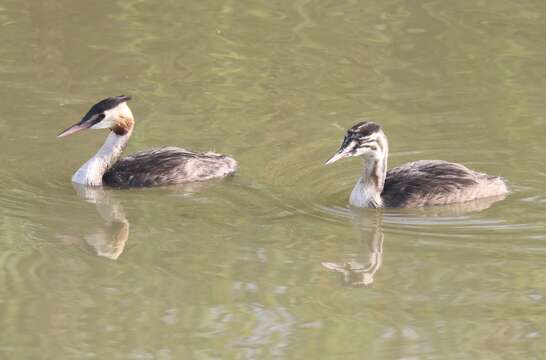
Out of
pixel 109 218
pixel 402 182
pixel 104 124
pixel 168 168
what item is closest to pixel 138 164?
pixel 168 168

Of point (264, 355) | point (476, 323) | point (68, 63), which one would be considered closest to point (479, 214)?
point (476, 323)

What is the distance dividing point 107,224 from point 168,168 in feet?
4.40

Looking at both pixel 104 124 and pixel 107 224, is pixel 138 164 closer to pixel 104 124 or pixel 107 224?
pixel 104 124

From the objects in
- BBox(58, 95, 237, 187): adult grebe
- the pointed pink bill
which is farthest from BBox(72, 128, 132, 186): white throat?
the pointed pink bill

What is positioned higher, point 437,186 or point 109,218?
point 437,186

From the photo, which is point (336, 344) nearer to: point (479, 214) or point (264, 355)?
point (264, 355)

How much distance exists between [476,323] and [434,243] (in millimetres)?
1827

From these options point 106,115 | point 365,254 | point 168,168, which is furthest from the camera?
point 106,115

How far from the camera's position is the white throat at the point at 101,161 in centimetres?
1345

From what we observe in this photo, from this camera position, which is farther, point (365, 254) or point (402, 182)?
point (402, 182)

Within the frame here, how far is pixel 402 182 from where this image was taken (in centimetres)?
1283

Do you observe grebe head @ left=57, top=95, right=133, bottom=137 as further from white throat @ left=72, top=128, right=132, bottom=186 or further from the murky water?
the murky water

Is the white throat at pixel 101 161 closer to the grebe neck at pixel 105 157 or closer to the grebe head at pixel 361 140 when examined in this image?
the grebe neck at pixel 105 157

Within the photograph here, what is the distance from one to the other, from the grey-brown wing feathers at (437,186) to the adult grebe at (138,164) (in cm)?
160
